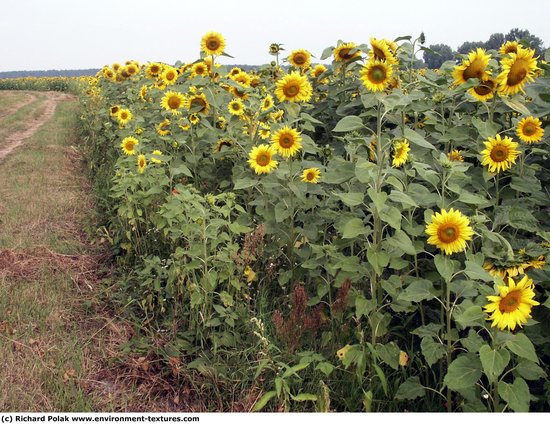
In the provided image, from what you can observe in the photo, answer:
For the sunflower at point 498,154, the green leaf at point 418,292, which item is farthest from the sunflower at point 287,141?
the green leaf at point 418,292

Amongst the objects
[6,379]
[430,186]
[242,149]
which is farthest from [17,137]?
[430,186]

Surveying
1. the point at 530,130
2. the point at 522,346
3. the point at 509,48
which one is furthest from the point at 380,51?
the point at 522,346

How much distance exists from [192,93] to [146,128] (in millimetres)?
1233

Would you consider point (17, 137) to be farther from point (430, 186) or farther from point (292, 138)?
point (430, 186)

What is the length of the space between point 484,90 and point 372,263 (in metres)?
1.26

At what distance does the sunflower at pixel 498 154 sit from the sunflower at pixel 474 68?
0.38 m

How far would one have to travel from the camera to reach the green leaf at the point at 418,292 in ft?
7.25

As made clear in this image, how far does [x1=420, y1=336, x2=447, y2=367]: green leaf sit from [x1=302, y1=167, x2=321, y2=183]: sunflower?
1229 mm

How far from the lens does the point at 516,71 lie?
8.86 feet

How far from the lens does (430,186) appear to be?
2.84m

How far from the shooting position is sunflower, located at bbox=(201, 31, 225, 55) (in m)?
4.47

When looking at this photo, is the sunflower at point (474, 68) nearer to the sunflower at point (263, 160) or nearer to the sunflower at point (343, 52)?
the sunflower at point (343, 52)

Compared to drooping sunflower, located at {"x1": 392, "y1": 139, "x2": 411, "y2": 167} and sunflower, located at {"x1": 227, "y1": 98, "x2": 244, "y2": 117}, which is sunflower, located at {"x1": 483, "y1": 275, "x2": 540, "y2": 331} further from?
sunflower, located at {"x1": 227, "y1": 98, "x2": 244, "y2": 117}

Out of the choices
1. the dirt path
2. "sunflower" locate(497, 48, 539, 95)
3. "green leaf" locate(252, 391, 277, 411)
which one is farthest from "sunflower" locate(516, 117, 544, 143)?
the dirt path
